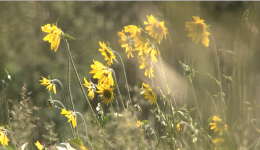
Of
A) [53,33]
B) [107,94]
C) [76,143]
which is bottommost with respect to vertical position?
[76,143]

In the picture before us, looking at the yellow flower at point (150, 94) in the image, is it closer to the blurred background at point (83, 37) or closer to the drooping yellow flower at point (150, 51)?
the drooping yellow flower at point (150, 51)

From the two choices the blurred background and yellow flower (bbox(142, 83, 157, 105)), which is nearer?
yellow flower (bbox(142, 83, 157, 105))

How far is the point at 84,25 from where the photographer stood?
7.83ft

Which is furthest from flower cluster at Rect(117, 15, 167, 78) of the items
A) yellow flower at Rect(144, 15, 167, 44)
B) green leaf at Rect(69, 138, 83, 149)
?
green leaf at Rect(69, 138, 83, 149)

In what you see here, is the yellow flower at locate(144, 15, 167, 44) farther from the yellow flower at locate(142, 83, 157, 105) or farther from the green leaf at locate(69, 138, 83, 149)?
the green leaf at locate(69, 138, 83, 149)

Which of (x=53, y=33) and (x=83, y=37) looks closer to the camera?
(x=53, y=33)

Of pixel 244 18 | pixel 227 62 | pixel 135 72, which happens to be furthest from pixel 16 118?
pixel 135 72

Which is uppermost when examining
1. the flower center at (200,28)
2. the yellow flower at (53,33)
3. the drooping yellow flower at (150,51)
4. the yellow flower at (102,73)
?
the yellow flower at (53,33)

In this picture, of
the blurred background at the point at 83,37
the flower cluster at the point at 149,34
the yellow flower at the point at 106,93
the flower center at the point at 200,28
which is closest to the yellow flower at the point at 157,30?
the flower cluster at the point at 149,34

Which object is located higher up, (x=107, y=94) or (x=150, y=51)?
(x=150, y=51)

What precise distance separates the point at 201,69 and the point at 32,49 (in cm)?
162

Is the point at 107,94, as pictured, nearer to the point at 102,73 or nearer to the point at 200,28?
the point at 102,73

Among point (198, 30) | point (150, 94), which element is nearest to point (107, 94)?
point (150, 94)

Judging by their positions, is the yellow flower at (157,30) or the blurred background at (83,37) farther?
the blurred background at (83,37)
